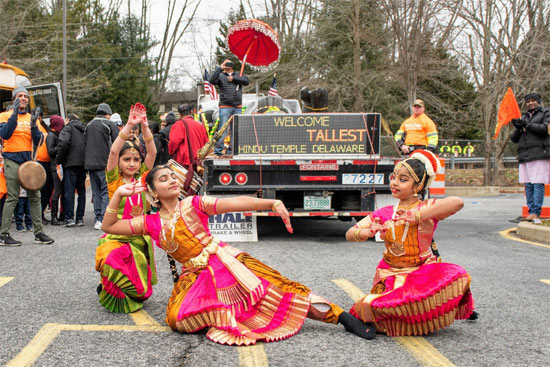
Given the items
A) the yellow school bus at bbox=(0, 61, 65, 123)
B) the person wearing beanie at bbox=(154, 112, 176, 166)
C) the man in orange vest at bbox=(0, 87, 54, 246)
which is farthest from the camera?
the yellow school bus at bbox=(0, 61, 65, 123)

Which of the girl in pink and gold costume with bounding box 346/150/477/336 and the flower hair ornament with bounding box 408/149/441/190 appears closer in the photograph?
the girl in pink and gold costume with bounding box 346/150/477/336

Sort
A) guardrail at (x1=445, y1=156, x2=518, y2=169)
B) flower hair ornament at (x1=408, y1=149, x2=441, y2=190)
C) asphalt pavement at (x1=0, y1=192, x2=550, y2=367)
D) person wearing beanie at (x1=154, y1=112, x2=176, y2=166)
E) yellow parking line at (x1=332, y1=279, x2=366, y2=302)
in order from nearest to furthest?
asphalt pavement at (x1=0, y1=192, x2=550, y2=367)
flower hair ornament at (x1=408, y1=149, x2=441, y2=190)
yellow parking line at (x1=332, y1=279, x2=366, y2=302)
person wearing beanie at (x1=154, y1=112, x2=176, y2=166)
guardrail at (x1=445, y1=156, x2=518, y2=169)

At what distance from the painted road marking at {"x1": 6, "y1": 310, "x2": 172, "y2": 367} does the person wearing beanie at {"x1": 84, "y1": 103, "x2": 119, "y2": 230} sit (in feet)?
17.5

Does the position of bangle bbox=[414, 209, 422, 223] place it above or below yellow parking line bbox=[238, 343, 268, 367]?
above

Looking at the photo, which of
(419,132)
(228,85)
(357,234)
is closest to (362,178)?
(419,132)

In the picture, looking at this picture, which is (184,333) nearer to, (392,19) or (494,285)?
(494,285)

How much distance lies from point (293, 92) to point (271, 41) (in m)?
10.2

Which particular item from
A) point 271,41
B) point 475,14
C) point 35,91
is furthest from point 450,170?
point 35,91

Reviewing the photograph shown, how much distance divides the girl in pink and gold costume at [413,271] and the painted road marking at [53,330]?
1.42m

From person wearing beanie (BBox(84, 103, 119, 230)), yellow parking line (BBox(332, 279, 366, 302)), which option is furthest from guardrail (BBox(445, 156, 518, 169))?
yellow parking line (BBox(332, 279, 366, 302))

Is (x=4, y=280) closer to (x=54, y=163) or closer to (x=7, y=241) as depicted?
(x=7, y=241)

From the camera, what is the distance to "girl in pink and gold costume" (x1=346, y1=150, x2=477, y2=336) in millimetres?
3492

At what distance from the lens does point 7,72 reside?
37.9 ft

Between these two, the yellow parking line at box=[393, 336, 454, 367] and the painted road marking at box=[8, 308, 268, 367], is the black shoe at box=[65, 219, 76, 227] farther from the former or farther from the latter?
the yellow parking line at box=[393, 336, 454, 367]
